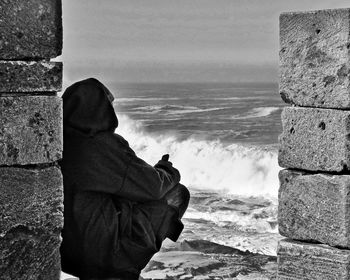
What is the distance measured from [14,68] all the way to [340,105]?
102 inches

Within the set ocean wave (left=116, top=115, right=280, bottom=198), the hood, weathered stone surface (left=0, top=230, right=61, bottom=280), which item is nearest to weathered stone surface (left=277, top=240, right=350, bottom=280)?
the hood

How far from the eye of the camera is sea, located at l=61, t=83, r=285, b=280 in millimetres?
19766

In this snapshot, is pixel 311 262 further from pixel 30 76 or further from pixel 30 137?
pixel 30 76

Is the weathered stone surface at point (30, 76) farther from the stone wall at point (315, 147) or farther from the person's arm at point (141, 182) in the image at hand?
the stone wall at point (315, 147)

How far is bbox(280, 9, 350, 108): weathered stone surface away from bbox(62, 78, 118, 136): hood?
167cm

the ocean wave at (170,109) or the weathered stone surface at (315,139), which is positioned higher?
the weathered stone surface at (315,139)

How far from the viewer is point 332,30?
21.0 ft


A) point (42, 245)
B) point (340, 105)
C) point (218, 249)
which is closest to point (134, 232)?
point (42, 245)

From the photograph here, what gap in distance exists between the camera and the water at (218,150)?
19969mm

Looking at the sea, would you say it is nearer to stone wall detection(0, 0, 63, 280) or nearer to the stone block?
the stone block

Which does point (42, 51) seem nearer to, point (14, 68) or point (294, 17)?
point (14, 68)

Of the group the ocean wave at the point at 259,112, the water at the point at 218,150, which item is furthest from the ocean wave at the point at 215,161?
the ocean wave at the point at 259,112

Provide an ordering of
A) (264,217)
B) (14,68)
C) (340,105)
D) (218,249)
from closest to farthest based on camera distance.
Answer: (14,68) < (340,105) < (218,249) < (264,217)

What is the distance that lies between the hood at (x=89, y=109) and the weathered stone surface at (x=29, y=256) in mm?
824
